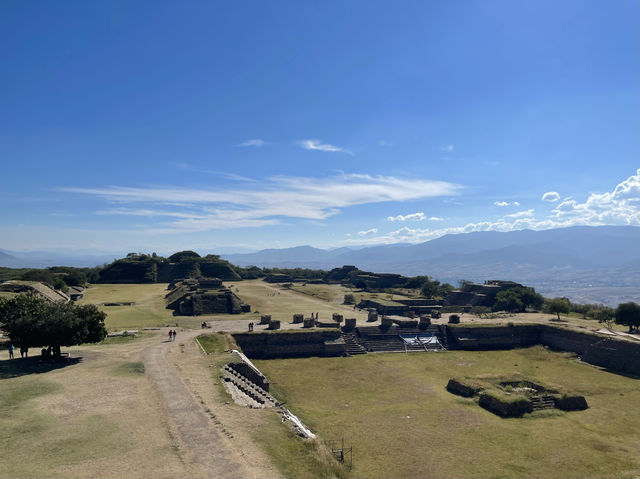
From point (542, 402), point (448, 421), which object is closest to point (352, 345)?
point (448, 421)

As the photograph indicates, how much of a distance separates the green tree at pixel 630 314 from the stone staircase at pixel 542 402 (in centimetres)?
2365

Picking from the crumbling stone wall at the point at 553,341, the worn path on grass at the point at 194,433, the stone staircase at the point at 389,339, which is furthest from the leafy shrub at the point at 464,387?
the worn path on grass at the point at 194,433

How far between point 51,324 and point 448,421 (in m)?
26.7

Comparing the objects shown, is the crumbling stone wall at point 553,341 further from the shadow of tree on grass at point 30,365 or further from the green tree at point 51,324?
the shadow of tree on grass at point 30,365

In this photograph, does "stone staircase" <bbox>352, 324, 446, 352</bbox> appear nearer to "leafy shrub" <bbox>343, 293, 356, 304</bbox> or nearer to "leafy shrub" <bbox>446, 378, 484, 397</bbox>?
"leafy shrub" <bbox>446, 378, 484, 397</bbox>

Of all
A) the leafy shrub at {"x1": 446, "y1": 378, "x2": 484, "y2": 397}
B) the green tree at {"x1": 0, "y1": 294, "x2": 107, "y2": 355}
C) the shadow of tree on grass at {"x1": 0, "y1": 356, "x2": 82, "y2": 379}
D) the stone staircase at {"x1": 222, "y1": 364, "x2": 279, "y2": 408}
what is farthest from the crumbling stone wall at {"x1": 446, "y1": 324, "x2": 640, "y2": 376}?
the shadow of tree on grass at {"x1": 0, "y1": 356, "x2": 82, "y2": 379}

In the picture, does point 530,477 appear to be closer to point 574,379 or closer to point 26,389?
point 574,379

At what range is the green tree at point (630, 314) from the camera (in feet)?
144

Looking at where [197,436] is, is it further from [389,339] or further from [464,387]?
[389,339]

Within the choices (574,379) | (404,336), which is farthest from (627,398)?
(404,336)

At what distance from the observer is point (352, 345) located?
43.8 meters

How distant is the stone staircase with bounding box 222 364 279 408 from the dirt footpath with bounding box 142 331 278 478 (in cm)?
207

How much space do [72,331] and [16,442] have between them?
12.3 metres

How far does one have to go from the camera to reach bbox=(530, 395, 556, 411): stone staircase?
27794mm
